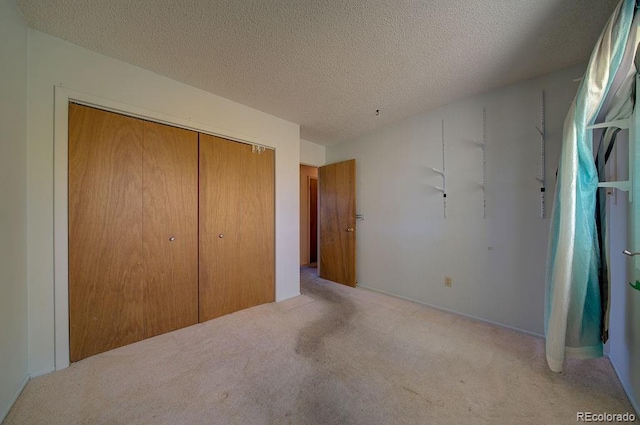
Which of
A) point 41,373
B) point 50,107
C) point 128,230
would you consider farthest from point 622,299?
point 50,107

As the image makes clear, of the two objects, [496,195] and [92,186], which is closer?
[92,186]

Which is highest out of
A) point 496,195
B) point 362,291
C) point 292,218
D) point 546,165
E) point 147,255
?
point 546,165

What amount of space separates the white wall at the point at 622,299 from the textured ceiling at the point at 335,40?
89cm

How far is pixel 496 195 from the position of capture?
215 cm

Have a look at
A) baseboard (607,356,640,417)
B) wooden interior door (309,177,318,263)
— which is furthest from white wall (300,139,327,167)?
baseboard (607,356,640,417)

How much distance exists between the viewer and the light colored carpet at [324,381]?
1191mm

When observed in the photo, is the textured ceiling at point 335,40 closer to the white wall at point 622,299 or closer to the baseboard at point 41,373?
the white wall at point 622,299

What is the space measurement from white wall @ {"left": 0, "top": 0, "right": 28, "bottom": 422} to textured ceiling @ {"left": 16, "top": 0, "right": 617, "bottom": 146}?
254mm

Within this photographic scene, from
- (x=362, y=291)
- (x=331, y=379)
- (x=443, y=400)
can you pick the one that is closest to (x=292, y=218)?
(x=362, y=291)

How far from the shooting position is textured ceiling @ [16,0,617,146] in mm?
1302

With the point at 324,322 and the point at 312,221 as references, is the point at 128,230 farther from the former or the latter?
the point at 312,221

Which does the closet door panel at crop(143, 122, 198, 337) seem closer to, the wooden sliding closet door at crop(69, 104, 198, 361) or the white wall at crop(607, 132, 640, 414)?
the wooden sliding closet door at crop(69, 104, 198, 361)

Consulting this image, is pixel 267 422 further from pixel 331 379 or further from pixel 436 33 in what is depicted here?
pixel 436 33

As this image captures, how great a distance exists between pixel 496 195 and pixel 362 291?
198 centimetres
